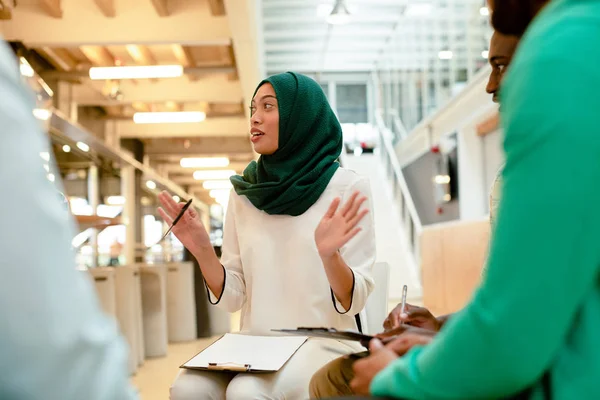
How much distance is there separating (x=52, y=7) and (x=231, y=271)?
5645 mm

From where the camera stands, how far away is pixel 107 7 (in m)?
6.44

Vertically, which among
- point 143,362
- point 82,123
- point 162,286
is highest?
point 82,123

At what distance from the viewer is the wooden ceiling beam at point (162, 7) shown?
248 inches

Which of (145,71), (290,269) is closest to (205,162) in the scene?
(145,71)

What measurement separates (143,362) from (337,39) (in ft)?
37.9

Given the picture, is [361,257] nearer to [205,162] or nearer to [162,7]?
[162,7]

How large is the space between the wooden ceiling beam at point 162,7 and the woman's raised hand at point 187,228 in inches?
196

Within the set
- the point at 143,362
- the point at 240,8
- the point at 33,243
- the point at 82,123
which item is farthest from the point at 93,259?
the point at 33,243

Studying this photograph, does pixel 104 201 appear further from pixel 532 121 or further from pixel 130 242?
pixel 532 121

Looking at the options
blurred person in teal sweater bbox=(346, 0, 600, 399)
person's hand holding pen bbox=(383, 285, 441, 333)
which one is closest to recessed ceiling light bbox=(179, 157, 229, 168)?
person's hand holding pen bbox=(383, 285, 441, 333)

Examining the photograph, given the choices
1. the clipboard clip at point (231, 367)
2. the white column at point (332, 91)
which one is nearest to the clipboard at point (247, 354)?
the clipboard clip at point (231, 367)

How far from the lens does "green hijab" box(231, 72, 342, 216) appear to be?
6.34 feet

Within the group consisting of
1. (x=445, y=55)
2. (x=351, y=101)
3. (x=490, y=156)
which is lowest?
(x=490, y=156)

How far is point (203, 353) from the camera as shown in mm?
1613
